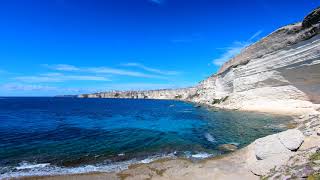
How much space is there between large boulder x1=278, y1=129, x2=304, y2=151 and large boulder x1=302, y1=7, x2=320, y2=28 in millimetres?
32739

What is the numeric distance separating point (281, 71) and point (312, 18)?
32.3ft

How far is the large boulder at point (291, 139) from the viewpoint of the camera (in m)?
16.8

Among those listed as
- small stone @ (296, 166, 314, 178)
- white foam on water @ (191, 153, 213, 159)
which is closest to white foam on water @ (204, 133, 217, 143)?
white foam on water @ (191, 153, 213, 159)

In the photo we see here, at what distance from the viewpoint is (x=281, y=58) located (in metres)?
48.7

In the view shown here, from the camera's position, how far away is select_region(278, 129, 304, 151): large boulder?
16.8 metres

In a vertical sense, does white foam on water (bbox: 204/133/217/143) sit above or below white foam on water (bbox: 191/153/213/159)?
above

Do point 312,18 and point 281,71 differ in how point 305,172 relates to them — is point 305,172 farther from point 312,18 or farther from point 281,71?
point 281,71

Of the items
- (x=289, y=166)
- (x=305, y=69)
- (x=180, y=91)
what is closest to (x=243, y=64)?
(x=305, y=69)

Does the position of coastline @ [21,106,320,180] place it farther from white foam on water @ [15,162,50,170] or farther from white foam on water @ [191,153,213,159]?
white foam on water @ [15,162,50,170]

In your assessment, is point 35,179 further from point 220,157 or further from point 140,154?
point 220,157

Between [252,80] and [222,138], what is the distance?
112ft

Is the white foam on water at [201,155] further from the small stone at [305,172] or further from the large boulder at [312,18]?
the large boulder at [312,18]


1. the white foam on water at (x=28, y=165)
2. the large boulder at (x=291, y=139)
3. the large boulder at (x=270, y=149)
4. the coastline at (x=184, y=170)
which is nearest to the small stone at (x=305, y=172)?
the coastline at (x=184, y=170)

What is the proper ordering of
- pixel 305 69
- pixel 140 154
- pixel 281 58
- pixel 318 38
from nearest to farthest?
pixel 140 154
pixel 318 38
pixel 305 69
pixel 281 58
